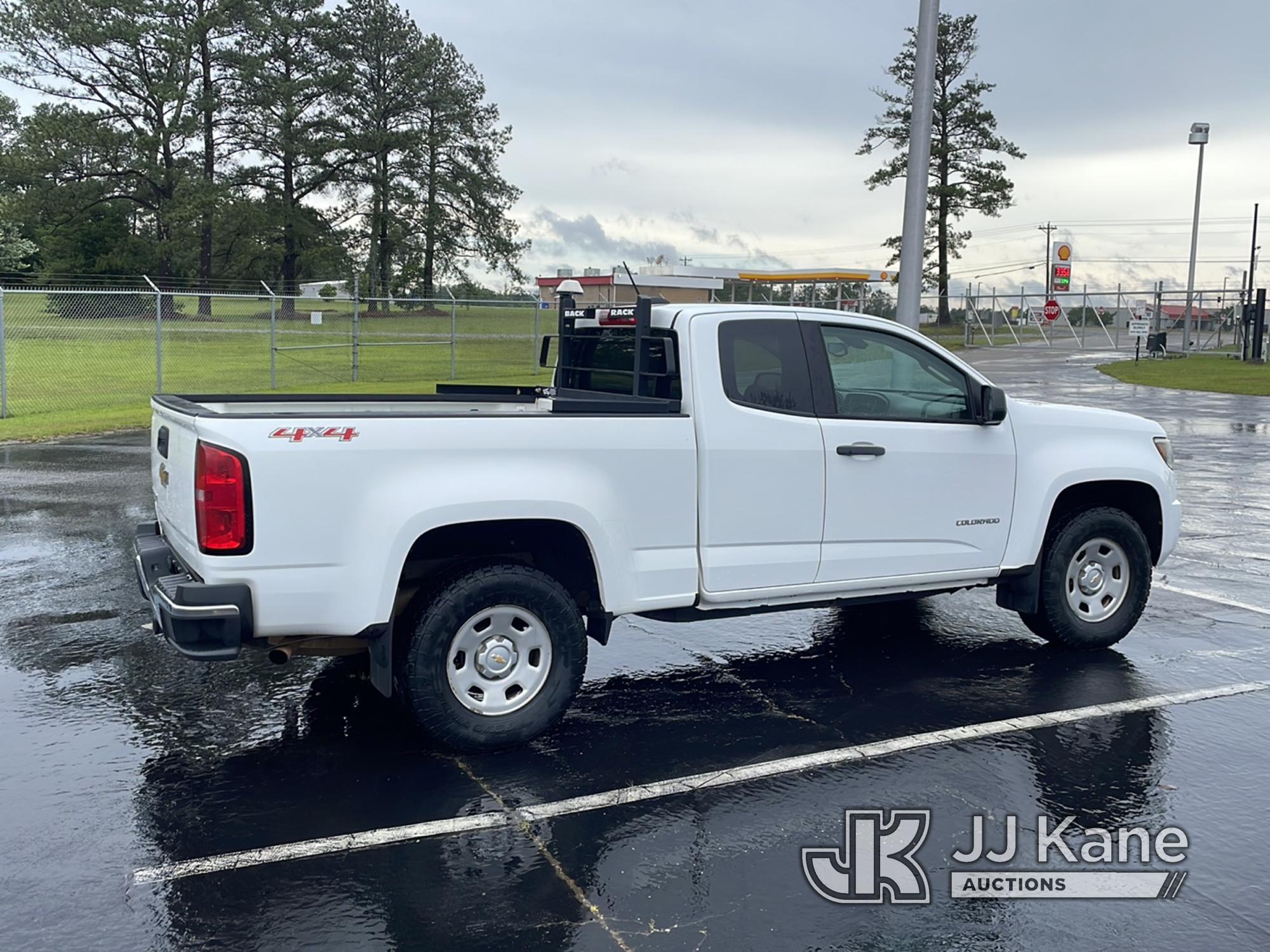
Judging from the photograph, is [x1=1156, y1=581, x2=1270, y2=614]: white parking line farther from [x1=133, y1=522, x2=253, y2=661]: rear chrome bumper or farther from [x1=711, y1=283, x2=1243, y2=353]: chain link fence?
[x1=711, y1=283, x2=1243, y2=353]: chain link fence

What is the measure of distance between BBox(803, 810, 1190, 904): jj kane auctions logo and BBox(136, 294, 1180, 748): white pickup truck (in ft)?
4.83

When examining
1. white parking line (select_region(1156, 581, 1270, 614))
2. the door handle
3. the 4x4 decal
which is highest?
the 4x4 decal

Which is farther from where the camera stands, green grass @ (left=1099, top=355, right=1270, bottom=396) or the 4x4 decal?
green grass @ (left=1099, top=355, right=1270, bottom=396)

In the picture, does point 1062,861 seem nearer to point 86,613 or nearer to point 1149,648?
point 1149,648

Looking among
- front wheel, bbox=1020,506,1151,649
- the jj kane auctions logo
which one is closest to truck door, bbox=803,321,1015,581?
front wheel, bbox=1020,506,1151,649

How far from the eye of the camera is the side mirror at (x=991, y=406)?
6164 mm

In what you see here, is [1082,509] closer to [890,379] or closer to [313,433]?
[890,379]

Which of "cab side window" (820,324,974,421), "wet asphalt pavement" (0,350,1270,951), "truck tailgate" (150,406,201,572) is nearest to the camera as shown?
"wet asphalt pavement" (0,350,1270,951)

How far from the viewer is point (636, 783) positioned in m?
4.81

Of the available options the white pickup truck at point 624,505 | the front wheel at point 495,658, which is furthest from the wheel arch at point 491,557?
the front wheel at point 495,658

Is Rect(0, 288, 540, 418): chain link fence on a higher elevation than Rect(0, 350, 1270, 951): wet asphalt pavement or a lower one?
higher

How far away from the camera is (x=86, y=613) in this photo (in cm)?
723

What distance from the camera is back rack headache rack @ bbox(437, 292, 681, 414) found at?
538 cm

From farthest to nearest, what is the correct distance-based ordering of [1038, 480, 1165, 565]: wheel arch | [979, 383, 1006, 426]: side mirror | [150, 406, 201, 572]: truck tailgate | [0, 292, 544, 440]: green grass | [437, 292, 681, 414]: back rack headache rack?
[0, 292, 544, 440]: green grass, [1038, 480, 1165, 565]: wheel arch, [979, 383, 1006, 426]: side mirror, [437, 292, 681, 414]: back rack headache rack, [150, 406, 201, 572]: truck tailgate
